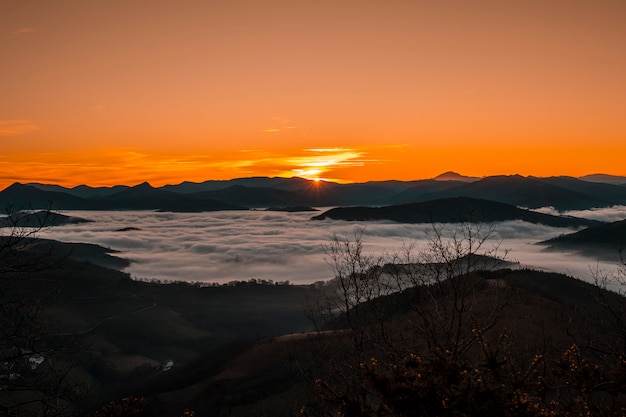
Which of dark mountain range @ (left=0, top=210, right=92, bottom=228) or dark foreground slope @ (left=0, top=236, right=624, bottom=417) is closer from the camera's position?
dark mountain range @ (left=0, top=210, right=92, bottom=228)

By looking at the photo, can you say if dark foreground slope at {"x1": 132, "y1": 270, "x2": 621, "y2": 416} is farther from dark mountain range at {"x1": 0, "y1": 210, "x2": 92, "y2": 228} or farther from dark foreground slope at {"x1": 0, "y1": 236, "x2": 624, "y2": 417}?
dark mountain range at {"x1": 0, "y1": 210, "x2": 92, "y2": 228}

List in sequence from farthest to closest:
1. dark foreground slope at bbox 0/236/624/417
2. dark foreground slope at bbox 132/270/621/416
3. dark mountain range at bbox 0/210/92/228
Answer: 1. dark foreground slope at bbox 132/270/621/416
2. dark foreground slope at bbox 0/236/624/417
3. dark mountain range at bbox 0/210/92/228

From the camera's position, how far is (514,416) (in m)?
8.49

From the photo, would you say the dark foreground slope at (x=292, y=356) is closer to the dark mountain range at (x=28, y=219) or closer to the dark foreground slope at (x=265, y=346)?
the dark foreground slope at (x=265, y=346)

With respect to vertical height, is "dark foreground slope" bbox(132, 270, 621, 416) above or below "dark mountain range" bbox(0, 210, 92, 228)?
below

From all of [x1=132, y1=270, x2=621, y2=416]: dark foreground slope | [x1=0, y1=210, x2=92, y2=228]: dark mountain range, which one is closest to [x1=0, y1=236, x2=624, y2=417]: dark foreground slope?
[x1=132, y1=270, x2=621, y2=416]: dark foreground slope

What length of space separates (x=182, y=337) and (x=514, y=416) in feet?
622

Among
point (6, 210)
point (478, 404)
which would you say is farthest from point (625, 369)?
point (6, 210)

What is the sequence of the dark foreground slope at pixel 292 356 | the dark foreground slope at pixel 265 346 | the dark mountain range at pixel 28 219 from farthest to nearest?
the dark foreground slope at pixel 292 356 → the dark foreground slope at pixel 265 346 → the dark mountain range at pixel 28 219

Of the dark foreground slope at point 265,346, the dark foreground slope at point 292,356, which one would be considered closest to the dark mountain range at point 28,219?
the dark foreground slope at point 265,346

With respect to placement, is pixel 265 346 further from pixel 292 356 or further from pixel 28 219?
pixel 28 219

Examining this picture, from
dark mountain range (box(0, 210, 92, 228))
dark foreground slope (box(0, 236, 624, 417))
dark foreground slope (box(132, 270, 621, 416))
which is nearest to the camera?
dark mountain range (box(0, 210, 92, 228))

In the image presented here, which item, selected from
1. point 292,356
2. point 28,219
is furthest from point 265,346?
point 28,219

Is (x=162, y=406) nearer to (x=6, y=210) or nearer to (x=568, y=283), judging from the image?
(x=6, y=210)
